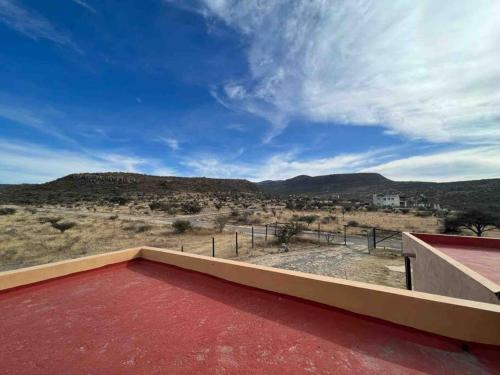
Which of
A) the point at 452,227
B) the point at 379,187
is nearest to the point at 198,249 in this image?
the point at 452,227

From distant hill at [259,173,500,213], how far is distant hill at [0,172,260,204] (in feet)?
105

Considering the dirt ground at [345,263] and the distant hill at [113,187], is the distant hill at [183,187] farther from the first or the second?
the dirt ground at [345,263]

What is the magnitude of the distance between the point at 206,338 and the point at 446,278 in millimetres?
4927

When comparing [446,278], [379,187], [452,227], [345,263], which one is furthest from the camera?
[379,187]

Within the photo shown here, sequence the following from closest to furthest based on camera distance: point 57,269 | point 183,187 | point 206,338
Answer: point 206,338 → point 57,269 → point 183,187

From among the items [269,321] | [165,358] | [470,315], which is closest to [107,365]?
[165,358]

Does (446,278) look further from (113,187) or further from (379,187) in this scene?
(379,187)

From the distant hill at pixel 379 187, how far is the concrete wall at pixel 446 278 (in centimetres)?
4750

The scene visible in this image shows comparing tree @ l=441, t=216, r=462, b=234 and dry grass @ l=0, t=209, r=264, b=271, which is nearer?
dry grass @ l=0, t=209, r=264, b=271

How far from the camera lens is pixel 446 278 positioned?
209 inches

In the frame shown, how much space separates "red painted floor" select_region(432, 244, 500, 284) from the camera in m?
5.41

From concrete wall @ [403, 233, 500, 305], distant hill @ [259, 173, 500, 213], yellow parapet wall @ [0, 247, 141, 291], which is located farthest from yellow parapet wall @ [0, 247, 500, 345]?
distant hill @ [259, 173, 500, 213]

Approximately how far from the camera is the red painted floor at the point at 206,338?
262 cm

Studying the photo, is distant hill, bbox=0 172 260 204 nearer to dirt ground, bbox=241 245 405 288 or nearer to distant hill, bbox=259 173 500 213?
distant hill, bbox=259 173 500 213
